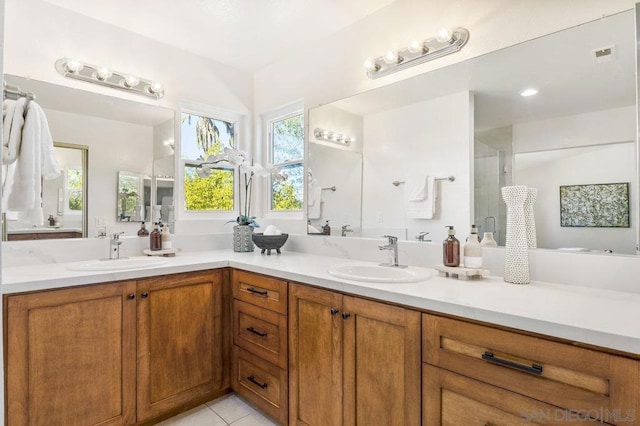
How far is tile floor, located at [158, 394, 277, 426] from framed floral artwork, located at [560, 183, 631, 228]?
185cm

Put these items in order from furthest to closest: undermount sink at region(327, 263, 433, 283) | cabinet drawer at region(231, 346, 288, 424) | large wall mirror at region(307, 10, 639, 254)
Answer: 1. cabinet drawer at region(231, 346, 288, 424)
2. undermount sink at region(327, 263, 433, 283)
3. large wall mirror at region(307, 10, 639, 254)

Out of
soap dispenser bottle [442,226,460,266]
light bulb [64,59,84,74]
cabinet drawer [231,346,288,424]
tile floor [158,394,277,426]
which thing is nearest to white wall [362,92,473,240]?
soap dispenser bottle [442,226,460,266]

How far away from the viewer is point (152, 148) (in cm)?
248

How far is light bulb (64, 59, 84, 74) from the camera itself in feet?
6.82

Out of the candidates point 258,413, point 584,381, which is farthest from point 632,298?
point 258,413

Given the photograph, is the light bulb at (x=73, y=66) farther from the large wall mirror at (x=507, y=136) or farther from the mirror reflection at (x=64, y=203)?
the large wall mirror at (x=507, y=136)

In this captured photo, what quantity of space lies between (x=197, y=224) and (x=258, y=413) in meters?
1.46

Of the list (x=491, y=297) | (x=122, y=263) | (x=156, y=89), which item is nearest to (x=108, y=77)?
(x=156, y=89)

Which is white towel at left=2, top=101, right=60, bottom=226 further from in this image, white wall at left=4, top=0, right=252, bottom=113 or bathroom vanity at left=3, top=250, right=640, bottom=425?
white wall at left=4, top=0, right=252, bottom=113

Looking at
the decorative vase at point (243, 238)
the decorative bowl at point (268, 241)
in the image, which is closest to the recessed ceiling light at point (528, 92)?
the decorative bowl at point (268, 241)

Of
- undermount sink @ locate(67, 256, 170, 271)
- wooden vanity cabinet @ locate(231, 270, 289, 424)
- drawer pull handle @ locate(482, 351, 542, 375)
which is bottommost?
wooden vanity cabinet @ locate(231, 270, 289, 424)

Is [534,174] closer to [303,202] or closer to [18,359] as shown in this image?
[303,202]

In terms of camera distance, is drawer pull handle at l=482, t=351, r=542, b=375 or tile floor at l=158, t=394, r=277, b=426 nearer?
drawer pull handle at l=482, t=351, r=542, b=375

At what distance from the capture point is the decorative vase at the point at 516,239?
1.45 meters
